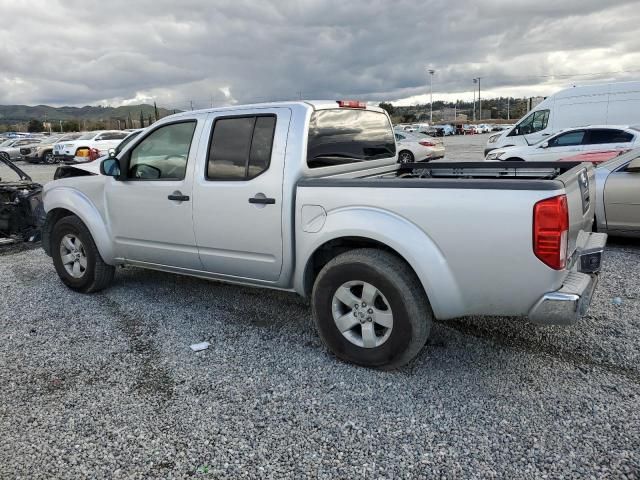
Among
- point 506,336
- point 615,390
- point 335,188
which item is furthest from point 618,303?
point 335,188

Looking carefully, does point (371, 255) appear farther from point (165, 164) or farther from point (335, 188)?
point (165, 164)

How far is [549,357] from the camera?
376 centimetres

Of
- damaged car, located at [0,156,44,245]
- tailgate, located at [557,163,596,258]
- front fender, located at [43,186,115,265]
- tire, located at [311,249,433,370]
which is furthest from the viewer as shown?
damaged car, located at [0,156,44,245]

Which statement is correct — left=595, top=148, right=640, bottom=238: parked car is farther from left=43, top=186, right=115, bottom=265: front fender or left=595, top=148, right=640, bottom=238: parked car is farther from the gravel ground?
left=43, top=186, right=115, bottom=265: front fender

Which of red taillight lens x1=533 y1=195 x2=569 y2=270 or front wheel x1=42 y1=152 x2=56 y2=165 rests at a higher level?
red taillight lens x1=533 y1=195 x2=569 y2=270

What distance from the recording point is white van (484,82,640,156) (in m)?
15.3

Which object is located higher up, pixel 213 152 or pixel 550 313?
pixel 213 152

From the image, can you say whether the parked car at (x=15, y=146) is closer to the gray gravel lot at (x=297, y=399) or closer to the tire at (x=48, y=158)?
the tire at (x=48, y=158)

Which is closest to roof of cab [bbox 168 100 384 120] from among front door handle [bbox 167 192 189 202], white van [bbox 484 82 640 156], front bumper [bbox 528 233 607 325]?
front door handle [bbox 167 192 189 202]

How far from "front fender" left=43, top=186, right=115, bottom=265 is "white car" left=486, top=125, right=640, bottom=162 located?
9.59 m

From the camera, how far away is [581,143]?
1186cm

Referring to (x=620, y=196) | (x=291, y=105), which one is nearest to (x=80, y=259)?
(x=291, y=105)

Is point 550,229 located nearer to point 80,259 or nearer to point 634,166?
point 634,166

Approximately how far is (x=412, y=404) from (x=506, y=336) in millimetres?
1344
